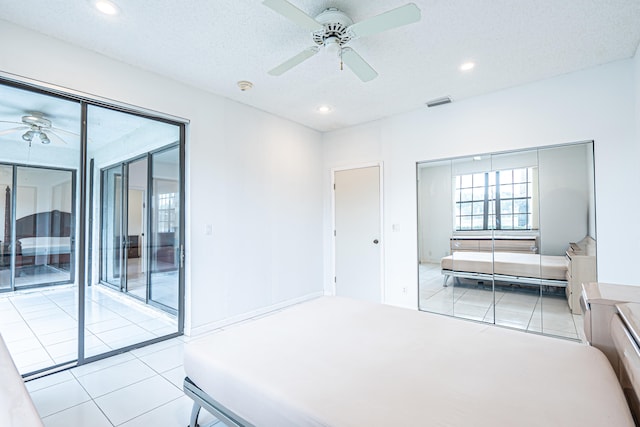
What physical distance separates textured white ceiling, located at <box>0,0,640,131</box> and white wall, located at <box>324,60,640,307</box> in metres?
0.23

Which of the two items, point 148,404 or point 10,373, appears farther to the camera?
point 148,404

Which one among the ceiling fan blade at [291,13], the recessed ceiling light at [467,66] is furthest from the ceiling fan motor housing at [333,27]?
the recessed ceiling light at [467,66]

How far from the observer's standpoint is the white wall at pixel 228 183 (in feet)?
8.24

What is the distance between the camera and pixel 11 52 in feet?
7.26

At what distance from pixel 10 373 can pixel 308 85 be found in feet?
10.4

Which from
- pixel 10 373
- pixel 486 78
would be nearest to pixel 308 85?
pixel 486 78

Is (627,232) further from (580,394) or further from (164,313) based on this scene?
(164,313)

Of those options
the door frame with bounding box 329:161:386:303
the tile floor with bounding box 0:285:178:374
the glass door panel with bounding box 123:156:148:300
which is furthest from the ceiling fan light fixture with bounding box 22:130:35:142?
the door frame with bounding box 329:161:386:303

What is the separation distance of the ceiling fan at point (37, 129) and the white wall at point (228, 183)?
1.21ft

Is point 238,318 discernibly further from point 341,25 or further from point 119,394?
point 341,25

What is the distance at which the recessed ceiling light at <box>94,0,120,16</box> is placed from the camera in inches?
78.8

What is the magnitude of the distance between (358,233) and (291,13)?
131 inches

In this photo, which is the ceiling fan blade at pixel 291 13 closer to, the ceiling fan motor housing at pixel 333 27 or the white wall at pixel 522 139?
the ceiling fan motor housing at pixel 333 27

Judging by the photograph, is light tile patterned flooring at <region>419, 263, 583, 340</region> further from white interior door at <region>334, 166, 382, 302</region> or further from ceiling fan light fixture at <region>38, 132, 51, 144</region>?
ceiling fan light fixture at <region>38, 132, 51, 144</region>
